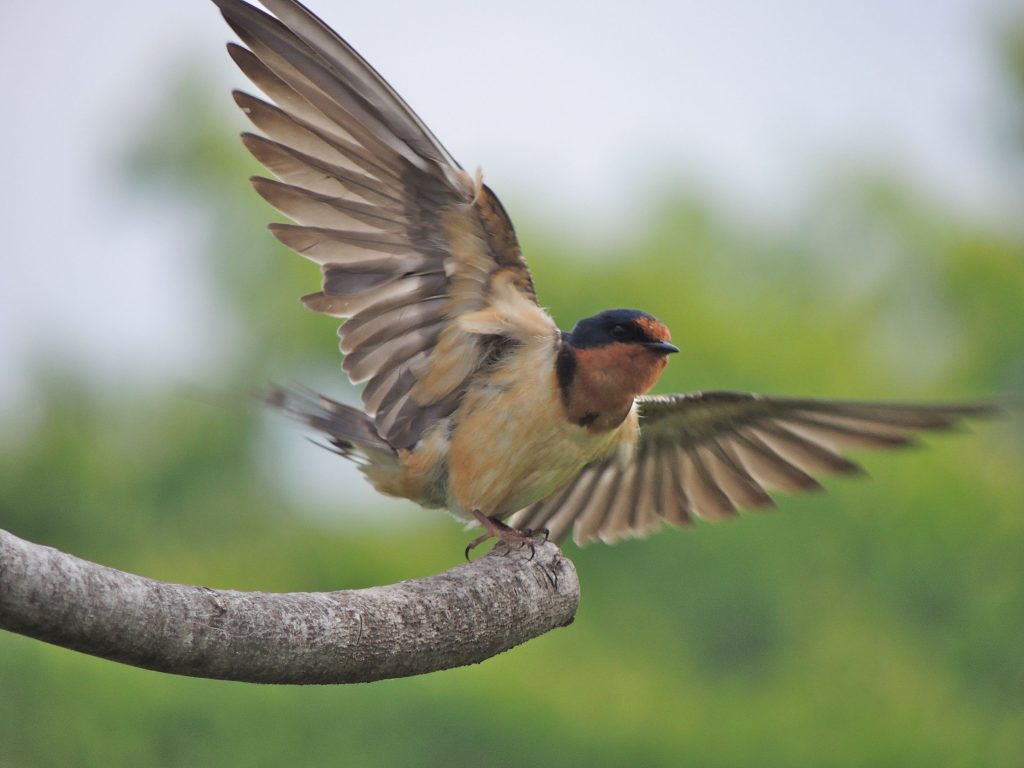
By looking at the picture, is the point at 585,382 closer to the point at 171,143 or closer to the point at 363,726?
the point at 363,726

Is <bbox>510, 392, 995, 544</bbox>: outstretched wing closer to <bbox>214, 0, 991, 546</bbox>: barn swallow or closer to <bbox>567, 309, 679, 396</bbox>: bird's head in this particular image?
<bbox>214, 0, 991, 546</bbox>: barn swallow

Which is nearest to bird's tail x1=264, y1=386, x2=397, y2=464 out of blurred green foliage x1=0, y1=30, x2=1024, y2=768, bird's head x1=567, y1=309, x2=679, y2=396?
bird's head x1=567, y1=309, x2=679, y2=396

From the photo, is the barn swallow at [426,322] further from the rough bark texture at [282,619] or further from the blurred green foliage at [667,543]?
the blurred green foliage at [667,543]

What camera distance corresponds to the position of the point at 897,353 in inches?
372

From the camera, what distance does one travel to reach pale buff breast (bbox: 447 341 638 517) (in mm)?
3082

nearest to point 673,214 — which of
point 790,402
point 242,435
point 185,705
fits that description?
point 242,435

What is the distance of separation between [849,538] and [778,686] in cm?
135

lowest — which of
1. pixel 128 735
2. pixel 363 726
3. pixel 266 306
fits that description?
pixel 128 735

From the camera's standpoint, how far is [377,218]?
2.99 m

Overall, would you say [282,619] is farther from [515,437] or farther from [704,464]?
[704,464]

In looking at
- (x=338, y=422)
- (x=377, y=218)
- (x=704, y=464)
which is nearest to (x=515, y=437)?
(x=338, y=422)

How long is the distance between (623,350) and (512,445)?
357 millimetres

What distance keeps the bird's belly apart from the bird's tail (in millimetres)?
210

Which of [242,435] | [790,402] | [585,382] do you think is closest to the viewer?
[585,382]
